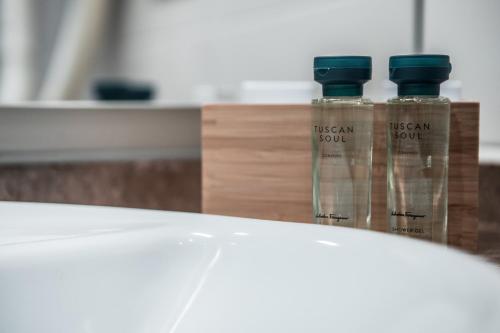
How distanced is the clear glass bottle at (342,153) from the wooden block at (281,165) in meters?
0.04

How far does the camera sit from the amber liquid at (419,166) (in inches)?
17.2

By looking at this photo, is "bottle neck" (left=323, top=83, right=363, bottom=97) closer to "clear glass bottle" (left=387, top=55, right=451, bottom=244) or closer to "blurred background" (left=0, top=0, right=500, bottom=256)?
"clear glass bottle" (left=387, top=55, right=451, bottom=244)

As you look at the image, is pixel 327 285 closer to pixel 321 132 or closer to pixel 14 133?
pixel 321 132

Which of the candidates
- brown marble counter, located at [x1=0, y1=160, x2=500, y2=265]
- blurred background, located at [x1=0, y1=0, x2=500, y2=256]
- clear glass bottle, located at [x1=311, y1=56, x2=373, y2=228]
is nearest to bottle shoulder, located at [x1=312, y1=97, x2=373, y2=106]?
clear glass bottle, located at [x1=311, y1=56, x2=373, y2=228]

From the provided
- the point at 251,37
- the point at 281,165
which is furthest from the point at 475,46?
the point at 251,37

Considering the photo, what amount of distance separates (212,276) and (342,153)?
0.39ft

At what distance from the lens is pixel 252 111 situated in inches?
21.5

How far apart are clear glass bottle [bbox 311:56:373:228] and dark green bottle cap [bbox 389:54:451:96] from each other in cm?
2

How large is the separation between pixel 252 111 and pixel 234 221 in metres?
0.15

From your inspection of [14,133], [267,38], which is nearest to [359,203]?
[14,133]

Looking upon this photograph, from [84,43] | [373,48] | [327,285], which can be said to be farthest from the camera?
[84,43]

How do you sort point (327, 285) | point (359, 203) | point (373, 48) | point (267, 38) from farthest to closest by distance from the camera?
point (267, 38)
point (373, 48)
point (359, 203)
point (327, 285)

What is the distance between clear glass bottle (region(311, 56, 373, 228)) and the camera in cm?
45

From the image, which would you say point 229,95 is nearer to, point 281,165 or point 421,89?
point 281,165
